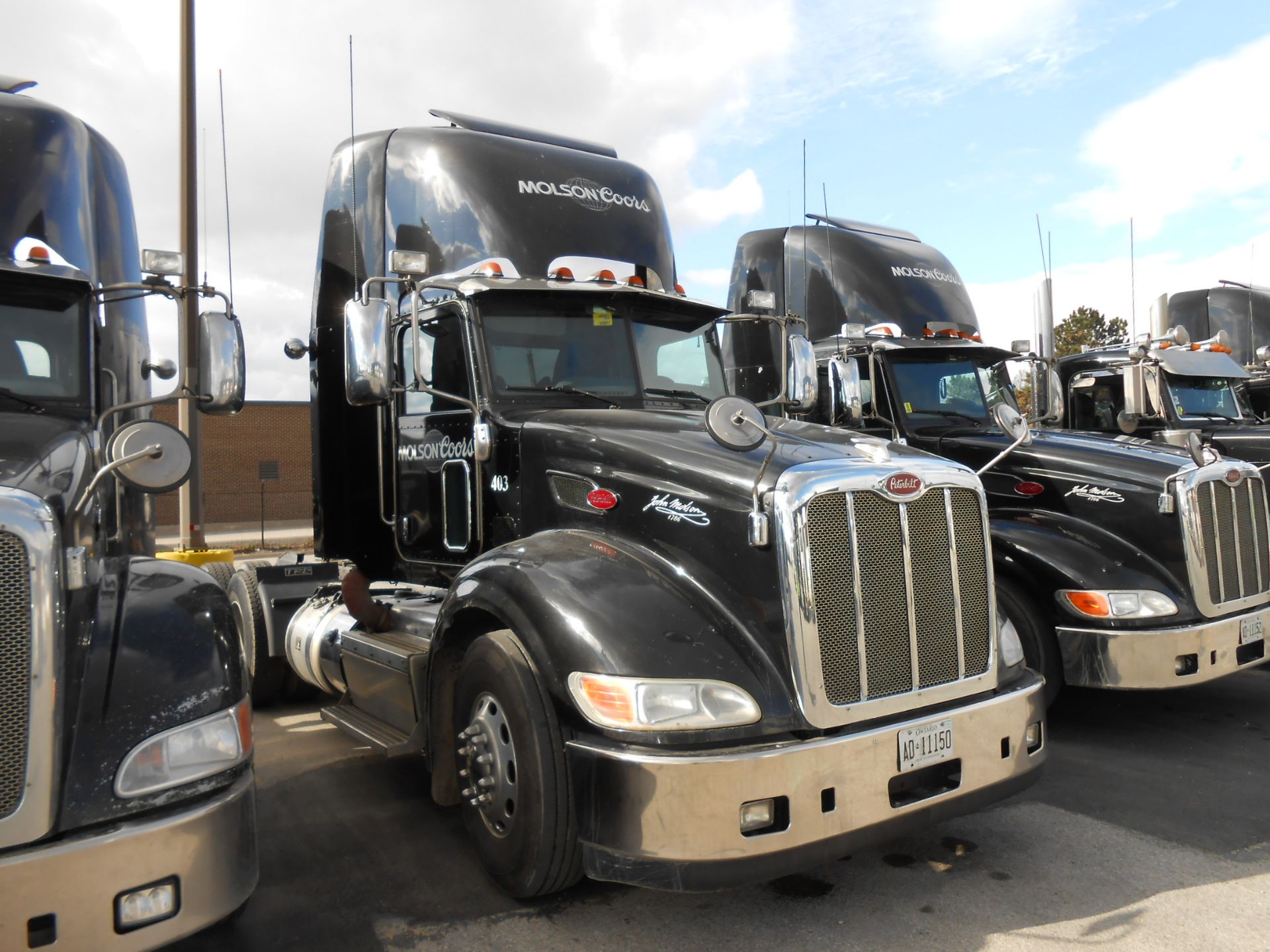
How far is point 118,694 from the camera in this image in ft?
9.57

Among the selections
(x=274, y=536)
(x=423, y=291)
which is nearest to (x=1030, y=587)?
(x=423, y=291)

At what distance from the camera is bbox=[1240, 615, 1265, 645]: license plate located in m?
5.71

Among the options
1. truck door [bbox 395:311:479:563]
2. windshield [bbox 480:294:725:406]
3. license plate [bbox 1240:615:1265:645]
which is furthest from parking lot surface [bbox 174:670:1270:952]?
windshield [bbox 480:294:725:406]

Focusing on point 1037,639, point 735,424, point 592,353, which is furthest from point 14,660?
point 1037,639

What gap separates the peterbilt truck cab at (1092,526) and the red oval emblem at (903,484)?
90 cm

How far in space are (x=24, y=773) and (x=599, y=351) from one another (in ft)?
10.4

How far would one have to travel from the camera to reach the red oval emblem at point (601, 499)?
4.07 metres

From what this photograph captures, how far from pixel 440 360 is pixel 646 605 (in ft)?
7.42

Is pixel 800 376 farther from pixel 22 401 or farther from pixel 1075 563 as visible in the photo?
pixel 22 401

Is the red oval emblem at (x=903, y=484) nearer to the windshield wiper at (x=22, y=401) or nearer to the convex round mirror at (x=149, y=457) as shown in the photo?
the convex round mirror at (x=149, y=457)

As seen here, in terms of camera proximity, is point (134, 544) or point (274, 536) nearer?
point (134, 544)

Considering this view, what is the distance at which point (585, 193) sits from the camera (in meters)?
6.06

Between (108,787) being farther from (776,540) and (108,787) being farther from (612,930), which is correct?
(776,540)

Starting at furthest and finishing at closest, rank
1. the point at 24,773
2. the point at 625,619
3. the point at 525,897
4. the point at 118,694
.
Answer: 1. the point at 525,897
2. the point at 625,619
3. the point at 118,694
4. the point at 24,773
